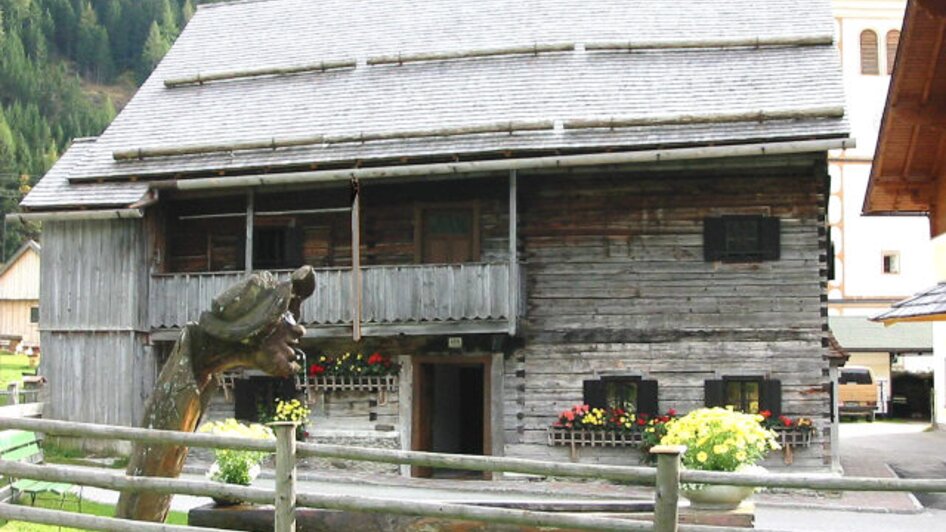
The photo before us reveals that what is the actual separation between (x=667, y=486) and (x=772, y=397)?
43.3 ft

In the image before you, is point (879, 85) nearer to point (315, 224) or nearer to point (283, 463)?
point (315, 224)

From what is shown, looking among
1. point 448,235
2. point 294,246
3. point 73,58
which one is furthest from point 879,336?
point 73,58

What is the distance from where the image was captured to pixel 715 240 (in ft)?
68.0

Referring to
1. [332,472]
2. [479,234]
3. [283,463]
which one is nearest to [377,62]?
[479,234]

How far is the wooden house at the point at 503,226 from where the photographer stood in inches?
809

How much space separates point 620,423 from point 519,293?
2.76 m

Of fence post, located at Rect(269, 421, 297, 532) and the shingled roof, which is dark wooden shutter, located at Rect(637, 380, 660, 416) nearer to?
the shingled roof

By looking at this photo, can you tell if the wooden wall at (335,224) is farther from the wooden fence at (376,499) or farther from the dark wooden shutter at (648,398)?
the wooden fence at (376,499)

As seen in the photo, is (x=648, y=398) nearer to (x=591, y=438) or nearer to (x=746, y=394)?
(x=591, y=438)

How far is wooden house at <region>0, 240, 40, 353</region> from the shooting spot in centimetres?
6362

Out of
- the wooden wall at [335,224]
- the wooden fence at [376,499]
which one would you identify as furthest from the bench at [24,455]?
the wooden wall at [335,224]

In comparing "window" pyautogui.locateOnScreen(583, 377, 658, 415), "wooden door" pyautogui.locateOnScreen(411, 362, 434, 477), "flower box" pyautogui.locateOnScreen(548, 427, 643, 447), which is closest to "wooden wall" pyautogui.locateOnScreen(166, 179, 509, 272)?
"wooden door" pyautogui.locateOnScreen(411, 362, 434, 477)

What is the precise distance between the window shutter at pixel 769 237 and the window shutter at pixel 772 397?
6.88ft

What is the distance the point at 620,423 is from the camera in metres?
20.5
